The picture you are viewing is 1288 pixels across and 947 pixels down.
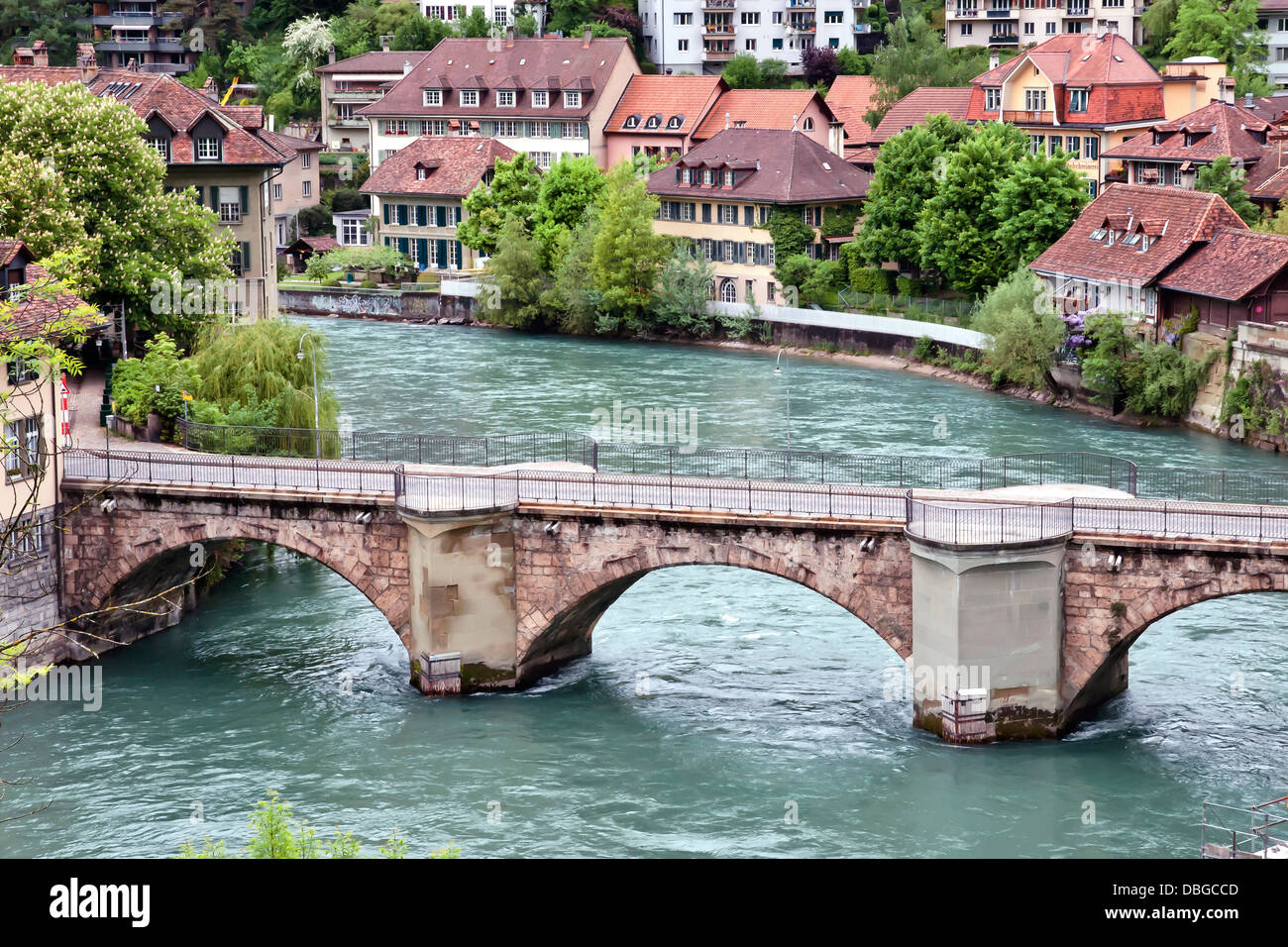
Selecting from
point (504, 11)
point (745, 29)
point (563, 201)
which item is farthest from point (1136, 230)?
point (504, 11)

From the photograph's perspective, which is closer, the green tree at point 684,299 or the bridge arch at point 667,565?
the bridge arch at point 667,565

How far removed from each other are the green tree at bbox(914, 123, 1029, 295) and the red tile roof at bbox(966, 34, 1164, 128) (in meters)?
15.3

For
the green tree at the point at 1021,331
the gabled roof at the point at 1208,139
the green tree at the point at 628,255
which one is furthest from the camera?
the green tree at the point at 628,255

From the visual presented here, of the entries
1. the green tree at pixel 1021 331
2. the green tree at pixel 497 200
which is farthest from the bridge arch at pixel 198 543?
the green tree at pixel 497 200

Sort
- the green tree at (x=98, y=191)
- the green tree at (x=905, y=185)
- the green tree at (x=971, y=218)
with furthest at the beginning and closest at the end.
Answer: the green tree at (x=905, y=185)
the green tree at (x=971, y=218)
the green tree at (x=98, y=191)

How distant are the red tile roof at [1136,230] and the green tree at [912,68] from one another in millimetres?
43266

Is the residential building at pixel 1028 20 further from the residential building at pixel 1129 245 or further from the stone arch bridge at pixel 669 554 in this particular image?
the stone arch bridge at pixel 669 554

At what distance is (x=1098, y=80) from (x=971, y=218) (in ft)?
65.7

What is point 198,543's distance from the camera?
55000mm

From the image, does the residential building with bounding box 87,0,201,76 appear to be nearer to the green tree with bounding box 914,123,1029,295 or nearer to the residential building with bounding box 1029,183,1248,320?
the green tree with bounding box 914,123,1029,295

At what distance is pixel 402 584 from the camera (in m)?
52.5

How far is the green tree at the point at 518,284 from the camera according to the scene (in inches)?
4486

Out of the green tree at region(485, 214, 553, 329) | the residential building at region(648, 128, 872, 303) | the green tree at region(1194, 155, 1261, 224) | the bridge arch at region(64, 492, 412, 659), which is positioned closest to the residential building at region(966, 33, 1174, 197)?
the residential building at region(648, 128, 872, 303)

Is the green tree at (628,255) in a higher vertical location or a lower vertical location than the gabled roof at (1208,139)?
lower
